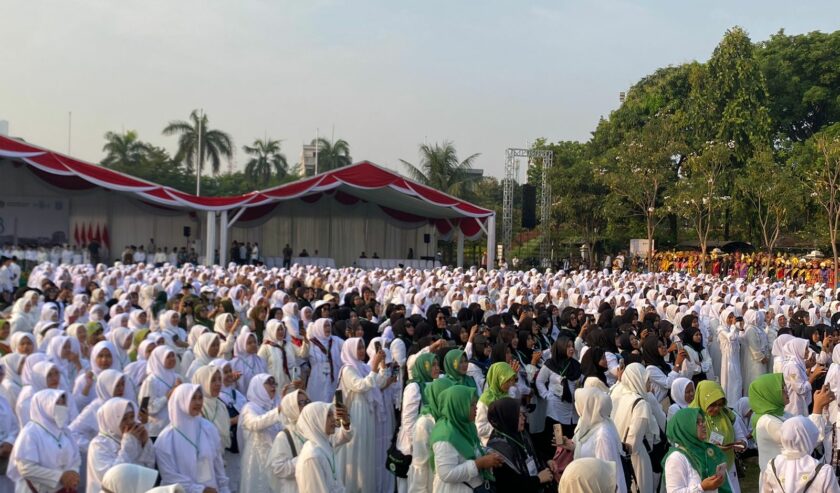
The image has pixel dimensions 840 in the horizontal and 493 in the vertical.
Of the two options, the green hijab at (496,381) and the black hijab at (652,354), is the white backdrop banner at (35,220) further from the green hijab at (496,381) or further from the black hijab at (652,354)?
the green hijab at (496,381)

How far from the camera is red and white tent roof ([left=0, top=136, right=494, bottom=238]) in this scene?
21.5 meters

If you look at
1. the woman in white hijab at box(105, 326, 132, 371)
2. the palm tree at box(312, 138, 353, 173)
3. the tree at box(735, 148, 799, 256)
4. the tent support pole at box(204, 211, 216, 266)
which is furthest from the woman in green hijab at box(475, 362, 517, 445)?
the palm tree at box(312, 138, 353, 173)

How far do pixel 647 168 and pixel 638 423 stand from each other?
25694 millimetres

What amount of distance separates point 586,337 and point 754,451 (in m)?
1.90

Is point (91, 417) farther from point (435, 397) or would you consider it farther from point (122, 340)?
point (122, 340)

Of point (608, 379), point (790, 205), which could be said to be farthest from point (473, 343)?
Result: point (790, 205)

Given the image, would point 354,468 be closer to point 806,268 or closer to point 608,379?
point 608,379

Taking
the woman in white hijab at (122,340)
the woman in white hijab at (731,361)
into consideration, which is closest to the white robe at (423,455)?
the woman in white hijab at (122,340)

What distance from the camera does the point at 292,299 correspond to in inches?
452

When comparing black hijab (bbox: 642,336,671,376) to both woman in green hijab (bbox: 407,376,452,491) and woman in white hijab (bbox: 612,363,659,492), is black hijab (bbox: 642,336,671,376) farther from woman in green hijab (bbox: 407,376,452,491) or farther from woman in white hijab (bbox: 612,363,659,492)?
woman in green hijab (bbox: 407,376,452,491)

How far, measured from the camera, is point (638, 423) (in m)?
4.96

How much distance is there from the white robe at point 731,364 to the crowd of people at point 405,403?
0.02 metres

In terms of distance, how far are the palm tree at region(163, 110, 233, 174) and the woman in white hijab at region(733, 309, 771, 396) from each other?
1351 inches

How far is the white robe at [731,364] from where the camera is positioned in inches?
364
